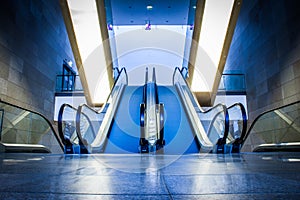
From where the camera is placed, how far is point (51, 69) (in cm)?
1142

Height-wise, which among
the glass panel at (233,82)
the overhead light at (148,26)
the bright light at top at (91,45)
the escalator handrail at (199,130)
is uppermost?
the overhead light at (148,26)

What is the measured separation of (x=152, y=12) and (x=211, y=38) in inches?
167

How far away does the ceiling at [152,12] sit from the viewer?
1284cm

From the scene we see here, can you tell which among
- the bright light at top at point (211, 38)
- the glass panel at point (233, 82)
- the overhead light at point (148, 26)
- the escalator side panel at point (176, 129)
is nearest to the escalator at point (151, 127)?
the escalator side panel at point (176, 129)

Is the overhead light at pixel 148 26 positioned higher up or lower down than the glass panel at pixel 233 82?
higher up

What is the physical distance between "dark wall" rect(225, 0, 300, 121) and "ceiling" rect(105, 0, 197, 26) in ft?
8.61

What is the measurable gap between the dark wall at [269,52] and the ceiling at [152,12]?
103 inches

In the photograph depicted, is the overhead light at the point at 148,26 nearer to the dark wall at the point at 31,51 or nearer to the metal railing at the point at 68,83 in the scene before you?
the dark wall at the point at 31,51

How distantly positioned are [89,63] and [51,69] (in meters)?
1.77

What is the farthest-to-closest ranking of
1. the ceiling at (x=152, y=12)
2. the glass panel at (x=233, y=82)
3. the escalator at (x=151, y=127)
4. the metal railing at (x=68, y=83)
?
the ceiling at (x=152, y=12) < the metal railing at (x=68, y=83) < the glass panel at (x=233, y=82) < the escalator at (x=151, y=127)

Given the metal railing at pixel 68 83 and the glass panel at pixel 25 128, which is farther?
the metal railing at pixel 68 83

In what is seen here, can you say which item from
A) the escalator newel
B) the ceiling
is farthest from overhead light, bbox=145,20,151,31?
the escalator newel

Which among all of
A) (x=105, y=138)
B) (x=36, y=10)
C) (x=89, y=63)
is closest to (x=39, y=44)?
(x=36, y=10)

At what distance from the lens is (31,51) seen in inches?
370
